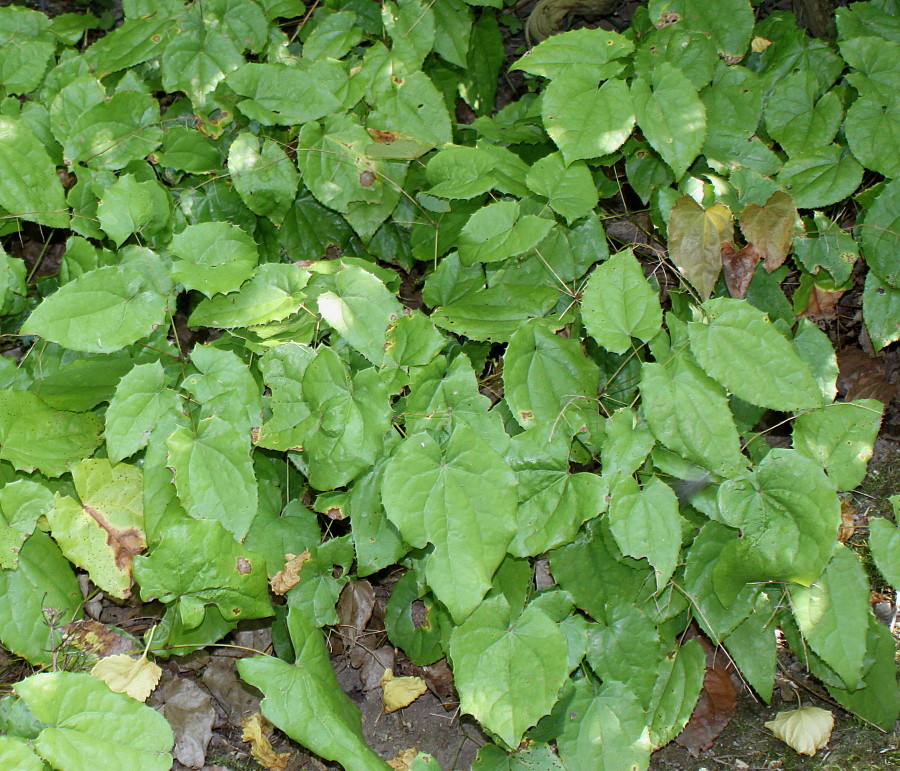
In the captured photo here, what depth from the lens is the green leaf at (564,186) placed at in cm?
189

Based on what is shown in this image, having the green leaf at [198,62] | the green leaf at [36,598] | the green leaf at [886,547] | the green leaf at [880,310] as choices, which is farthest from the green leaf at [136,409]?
the green leaf at [880,310]

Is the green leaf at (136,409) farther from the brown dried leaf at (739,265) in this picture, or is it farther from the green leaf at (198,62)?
the brown dried leaf at (739,265)

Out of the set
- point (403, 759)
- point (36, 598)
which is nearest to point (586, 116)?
point (403, 759)

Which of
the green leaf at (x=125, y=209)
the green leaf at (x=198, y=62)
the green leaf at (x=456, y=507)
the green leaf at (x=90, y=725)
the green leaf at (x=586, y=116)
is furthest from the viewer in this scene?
the green leaf at (x=198, y=62)

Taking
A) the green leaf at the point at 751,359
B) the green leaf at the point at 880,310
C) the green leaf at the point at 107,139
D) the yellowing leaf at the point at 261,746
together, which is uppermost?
the green leaf at the point at 107,139

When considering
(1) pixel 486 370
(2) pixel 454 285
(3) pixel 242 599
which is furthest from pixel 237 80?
(3) pixel 242 599

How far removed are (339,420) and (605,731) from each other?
0.93m

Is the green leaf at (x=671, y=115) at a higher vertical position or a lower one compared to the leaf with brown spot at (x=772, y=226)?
higher

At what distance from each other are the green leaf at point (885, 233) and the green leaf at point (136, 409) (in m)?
1.85

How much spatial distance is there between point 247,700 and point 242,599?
1.29 ft

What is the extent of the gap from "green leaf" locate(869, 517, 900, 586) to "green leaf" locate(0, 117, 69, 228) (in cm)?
227

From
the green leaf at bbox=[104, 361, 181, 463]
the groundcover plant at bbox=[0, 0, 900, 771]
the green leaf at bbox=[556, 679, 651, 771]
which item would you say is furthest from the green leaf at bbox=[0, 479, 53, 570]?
the green leaf at bbox=[556, 679, 651, 771]

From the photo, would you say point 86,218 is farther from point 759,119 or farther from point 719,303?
point 759,119

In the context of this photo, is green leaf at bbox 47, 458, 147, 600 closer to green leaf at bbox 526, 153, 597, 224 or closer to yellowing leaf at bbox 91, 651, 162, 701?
yellowing leaf at bbox 91, 651, 162, 701
